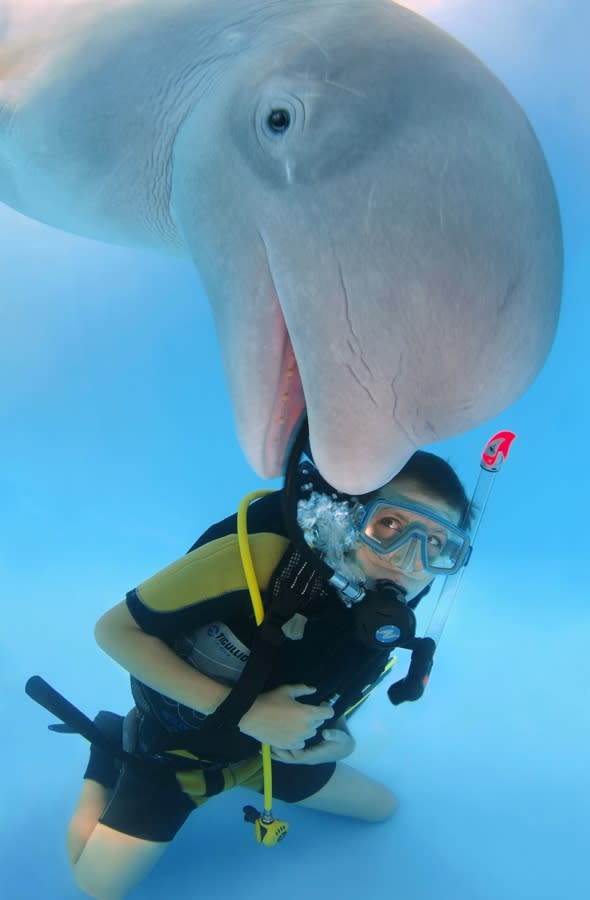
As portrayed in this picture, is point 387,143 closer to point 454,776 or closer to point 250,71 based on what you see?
point 250,71

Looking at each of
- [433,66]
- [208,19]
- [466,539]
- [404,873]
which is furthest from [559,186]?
[404,873]

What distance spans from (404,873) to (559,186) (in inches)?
129

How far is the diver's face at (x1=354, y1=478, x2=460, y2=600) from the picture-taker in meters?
2.34

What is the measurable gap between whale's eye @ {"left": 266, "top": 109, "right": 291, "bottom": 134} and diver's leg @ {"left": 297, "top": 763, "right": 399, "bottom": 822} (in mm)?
2577

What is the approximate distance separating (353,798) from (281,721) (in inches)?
42.7

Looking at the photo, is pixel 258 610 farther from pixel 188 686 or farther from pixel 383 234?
pixel 383 234

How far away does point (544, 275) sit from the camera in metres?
1.23

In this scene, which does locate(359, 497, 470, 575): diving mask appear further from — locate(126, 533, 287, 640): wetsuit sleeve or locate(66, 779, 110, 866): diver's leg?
locate(66, 779, 110, 866): diver's leg

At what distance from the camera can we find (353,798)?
293 centimetres

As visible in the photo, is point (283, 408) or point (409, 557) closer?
point (283, 408)

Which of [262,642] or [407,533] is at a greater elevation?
[407,533]

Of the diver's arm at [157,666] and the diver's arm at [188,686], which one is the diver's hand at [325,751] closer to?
the diver's arm at [188,686]

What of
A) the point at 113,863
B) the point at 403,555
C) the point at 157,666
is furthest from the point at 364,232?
→ the point at 113,863

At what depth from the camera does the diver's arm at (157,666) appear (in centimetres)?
210
